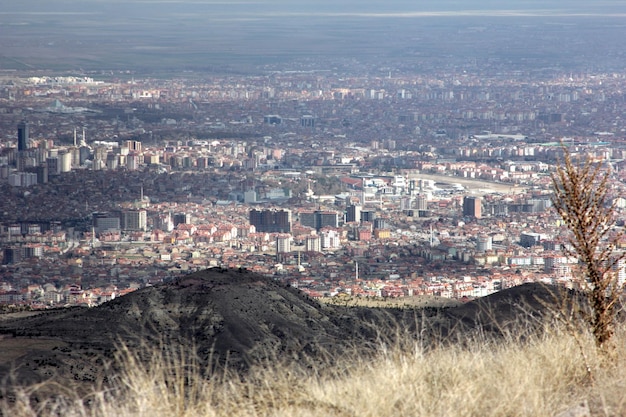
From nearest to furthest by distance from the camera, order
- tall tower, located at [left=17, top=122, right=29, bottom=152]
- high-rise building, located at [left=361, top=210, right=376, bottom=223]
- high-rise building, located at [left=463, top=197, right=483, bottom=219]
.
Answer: high-rise building, located at [left=361, top=210, right=376, bottom=223], high-rise building, located at [left=463, top=197, right=483, bottom=219], tall tower, located at [left=17, top=122, right=29, bottom=152]

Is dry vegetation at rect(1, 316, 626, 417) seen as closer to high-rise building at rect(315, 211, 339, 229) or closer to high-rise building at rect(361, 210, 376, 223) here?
high-rise building at rect(315, 211, 339, 229)

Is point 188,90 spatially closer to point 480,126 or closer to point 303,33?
point 480,126

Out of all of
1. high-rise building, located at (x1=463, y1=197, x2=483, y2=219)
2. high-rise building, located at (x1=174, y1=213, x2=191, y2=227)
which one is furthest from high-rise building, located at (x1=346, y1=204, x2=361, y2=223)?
high-rise building, located at (x1=174, y1=213, x2=191, y2=227)

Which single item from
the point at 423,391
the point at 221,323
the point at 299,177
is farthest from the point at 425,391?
the point at 299,177

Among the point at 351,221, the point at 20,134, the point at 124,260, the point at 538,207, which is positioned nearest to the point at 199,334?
the point at 124,260

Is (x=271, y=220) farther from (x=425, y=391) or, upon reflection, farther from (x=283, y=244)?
(x=425, y=391)

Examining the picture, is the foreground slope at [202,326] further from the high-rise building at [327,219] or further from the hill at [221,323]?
the high-rise building at [327,219]

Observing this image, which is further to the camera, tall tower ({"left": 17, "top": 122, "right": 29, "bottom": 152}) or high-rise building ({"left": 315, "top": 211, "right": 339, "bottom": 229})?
tall tower ({"left": 17, "top": 122, "right": 29, "bottom": 152})
